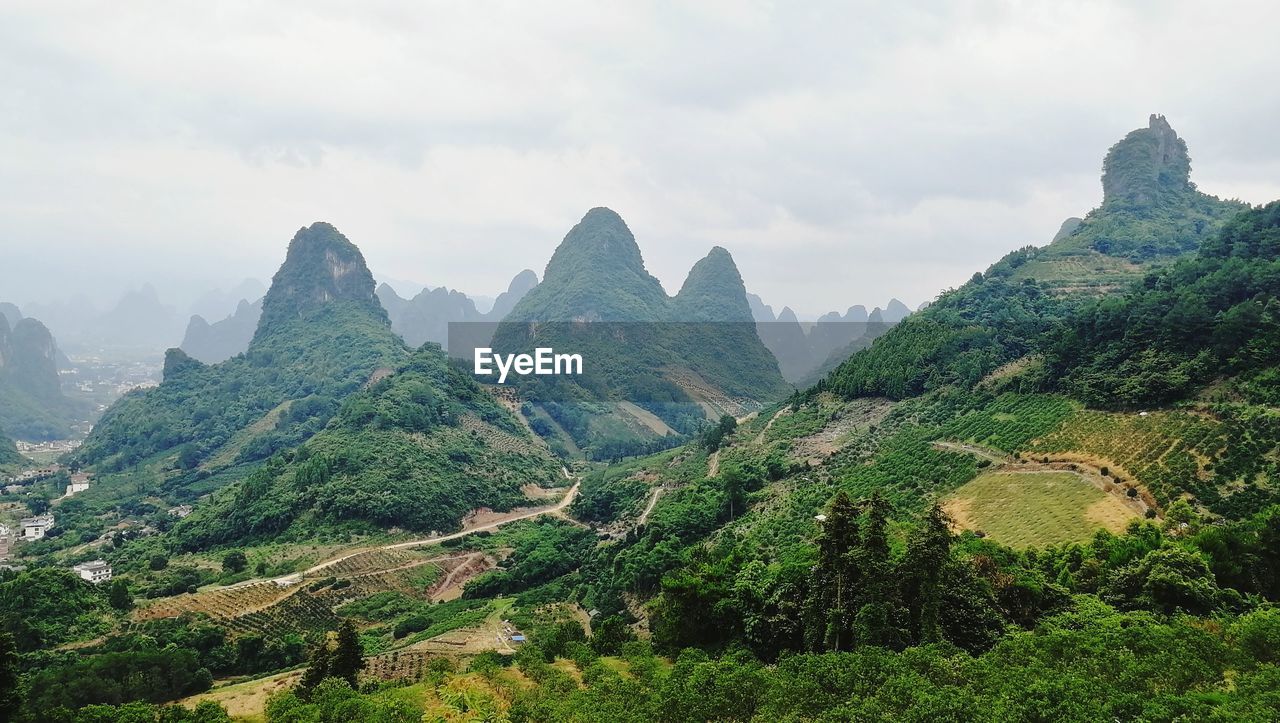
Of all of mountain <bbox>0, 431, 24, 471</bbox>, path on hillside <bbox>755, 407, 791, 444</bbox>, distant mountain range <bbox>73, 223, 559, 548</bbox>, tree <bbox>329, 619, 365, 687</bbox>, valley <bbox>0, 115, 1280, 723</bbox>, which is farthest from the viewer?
mountain <bbox>0, 431, 24, 471</bbox>

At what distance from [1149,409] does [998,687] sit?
24.9 meters

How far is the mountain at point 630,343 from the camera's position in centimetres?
9781

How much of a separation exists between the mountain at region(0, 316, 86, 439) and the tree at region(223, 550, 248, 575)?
4896 inches

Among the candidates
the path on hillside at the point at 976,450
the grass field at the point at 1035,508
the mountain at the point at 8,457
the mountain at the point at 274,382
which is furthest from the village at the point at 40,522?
the path on hillside at the point at 976,450

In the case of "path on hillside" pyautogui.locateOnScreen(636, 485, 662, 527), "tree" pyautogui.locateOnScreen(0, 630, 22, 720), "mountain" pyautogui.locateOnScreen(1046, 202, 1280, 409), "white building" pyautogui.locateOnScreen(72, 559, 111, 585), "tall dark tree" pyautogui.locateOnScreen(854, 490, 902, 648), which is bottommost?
"white building" pyautogui.locateOnScreen(72, 559, 111, 585)

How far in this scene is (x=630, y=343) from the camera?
116 meters

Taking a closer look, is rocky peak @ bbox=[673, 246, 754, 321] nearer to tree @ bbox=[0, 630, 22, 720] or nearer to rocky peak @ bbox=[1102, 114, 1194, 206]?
rocky peak @ bbox=[1102, 114, 1194, 206]

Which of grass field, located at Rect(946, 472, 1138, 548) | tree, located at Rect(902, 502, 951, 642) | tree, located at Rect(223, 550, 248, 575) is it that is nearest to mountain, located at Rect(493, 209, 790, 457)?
tree, located at Rect(223, 550, 248, 575)

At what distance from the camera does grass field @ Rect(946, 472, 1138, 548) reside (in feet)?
87.4

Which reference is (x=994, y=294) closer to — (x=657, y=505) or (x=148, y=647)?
(x=657, y=505)

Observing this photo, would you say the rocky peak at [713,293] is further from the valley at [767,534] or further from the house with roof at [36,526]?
the house with roof at [36,526]

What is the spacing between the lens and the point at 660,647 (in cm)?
2389

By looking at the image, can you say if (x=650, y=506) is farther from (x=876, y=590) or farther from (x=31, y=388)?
(x=31, y=388)

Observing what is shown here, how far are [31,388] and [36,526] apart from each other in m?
113
